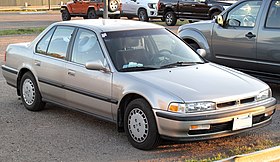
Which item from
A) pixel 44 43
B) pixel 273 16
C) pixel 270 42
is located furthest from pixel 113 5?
pixel 44 43

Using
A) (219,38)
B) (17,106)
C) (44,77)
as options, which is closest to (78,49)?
(44,77)

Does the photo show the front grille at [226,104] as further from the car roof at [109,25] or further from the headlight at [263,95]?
the car roof at [109,25]

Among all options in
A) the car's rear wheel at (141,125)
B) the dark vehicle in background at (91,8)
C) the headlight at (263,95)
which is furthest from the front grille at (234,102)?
the dark vehicle in background at (91,8)

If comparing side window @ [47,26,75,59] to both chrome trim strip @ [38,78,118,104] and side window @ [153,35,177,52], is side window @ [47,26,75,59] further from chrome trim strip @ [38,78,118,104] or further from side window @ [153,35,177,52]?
side window @ [153,35,177,52]

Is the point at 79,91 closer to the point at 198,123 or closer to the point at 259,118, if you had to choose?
the point at 198,123

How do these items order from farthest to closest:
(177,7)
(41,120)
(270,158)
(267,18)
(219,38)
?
(177,7) < (219,38) < (267,18) < (41,120) < (270,158)

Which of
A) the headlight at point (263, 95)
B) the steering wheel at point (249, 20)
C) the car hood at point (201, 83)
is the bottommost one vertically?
the headlight at point (263, 95)

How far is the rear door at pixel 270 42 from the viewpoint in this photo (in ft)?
29.0

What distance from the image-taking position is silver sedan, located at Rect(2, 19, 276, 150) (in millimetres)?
5703

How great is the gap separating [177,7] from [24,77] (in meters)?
17.5

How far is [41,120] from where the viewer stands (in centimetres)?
748

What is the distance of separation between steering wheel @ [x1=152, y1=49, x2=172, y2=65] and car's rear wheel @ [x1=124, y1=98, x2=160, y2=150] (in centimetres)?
90

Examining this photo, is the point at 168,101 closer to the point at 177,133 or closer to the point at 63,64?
the point at 177,133

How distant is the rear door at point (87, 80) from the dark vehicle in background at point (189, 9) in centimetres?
1605
